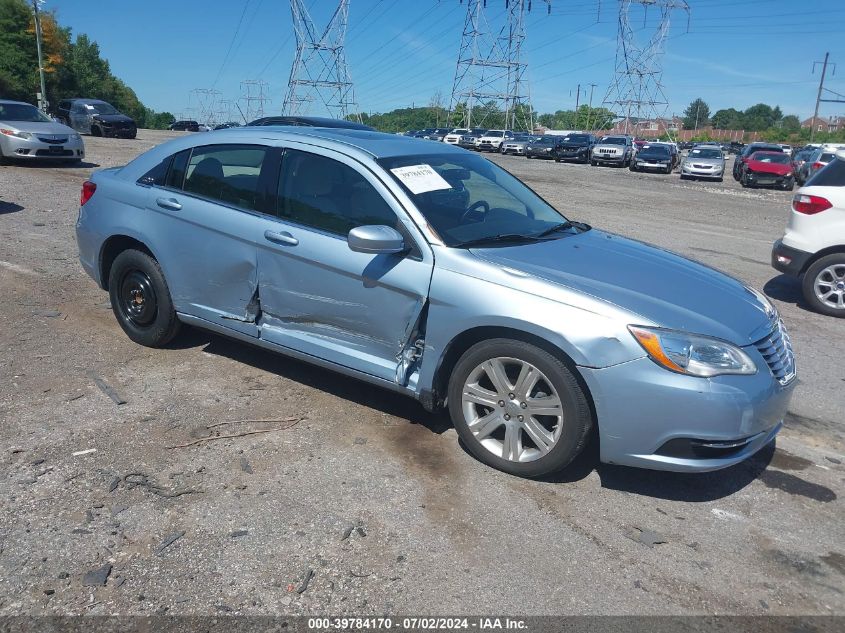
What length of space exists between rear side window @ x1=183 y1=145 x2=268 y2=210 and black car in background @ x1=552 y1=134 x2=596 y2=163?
1423 inches

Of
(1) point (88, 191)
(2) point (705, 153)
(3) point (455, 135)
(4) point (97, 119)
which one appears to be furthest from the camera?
(3) point (455, 135)

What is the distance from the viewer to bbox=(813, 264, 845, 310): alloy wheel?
7.49 metres

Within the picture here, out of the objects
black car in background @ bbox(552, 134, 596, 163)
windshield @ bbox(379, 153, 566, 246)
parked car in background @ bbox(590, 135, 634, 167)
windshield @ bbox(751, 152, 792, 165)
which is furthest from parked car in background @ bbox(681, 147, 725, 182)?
windshield @ bbox(379, 153, 566, 246)

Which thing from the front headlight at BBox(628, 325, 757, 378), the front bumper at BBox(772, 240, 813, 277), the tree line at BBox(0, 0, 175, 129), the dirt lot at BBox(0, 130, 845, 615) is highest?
the tree line at BBox(0, 0, 175, 129)

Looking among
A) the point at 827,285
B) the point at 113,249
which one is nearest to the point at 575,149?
the point at 827,285

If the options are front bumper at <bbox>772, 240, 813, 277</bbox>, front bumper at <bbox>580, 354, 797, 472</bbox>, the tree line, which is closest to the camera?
front bumper at <bbox>580, 354, 797, 472</bbox>

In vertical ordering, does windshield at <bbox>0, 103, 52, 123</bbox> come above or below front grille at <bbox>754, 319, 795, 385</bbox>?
above

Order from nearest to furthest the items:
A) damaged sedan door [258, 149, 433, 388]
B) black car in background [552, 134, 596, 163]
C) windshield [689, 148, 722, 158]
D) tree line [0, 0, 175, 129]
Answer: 1. damaged sedan door [258, 149, 433, 388]
2. windshield [689, 148, 722, 158]
3. black car in background [552, 134, 596, 163]
4. tree line [0, 0, 175, 129]

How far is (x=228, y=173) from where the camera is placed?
4816 millimetres

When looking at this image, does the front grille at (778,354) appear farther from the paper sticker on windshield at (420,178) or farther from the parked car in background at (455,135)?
the parked car in background at (455,135)

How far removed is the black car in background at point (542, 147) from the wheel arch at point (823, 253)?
3468cm

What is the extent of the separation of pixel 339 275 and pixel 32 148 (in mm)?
15079

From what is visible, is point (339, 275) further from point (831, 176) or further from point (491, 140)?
point (491, 140)

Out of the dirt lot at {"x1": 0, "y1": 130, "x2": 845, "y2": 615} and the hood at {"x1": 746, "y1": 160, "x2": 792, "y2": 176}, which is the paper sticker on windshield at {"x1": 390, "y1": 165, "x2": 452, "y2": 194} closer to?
the dirt lot at {"x1": 0, "y1": 130, "x2": 845, "y2": 615}
